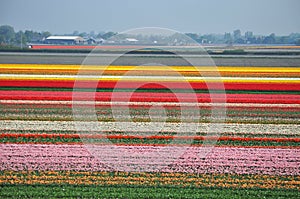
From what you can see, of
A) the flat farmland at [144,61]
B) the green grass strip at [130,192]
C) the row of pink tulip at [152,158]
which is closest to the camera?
the green grass strip at [130,192]

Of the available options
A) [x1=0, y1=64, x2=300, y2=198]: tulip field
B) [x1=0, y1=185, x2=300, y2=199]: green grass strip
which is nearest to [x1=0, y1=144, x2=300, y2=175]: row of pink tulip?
[x1=0, y1=64, x2=300, y2=198]: tulip field

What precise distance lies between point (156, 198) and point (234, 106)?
10.7 meters

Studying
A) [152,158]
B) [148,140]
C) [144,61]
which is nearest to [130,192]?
[152,158]

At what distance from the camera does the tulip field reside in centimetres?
1031

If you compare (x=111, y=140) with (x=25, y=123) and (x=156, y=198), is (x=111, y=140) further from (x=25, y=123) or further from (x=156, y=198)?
(x=156, y=198)

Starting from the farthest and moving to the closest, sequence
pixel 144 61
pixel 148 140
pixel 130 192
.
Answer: pixel 144 61
pixel 148 140
pixel 130 192

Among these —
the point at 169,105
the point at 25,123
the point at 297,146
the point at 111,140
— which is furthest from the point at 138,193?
the point at 169,105

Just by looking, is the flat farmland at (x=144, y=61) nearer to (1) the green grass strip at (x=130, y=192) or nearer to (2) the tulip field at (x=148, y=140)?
(2) the tulip field at (x=148, y=140)

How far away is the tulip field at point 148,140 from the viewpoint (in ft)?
33.8

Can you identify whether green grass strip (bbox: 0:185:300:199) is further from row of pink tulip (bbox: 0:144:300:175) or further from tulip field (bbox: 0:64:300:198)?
row of pink tulip (bbox: 0:144:300:175)

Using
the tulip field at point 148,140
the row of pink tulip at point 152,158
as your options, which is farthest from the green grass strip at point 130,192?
the row of pink tulip at point 152,158

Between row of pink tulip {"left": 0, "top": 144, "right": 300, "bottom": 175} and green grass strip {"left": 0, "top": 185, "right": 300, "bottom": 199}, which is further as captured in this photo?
row of pink tulip {"left": 0, "top": 144, "right": 300, "bottom": 175}

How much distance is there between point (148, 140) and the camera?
14141 mm

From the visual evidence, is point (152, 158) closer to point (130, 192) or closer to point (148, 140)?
point (148, 140)
